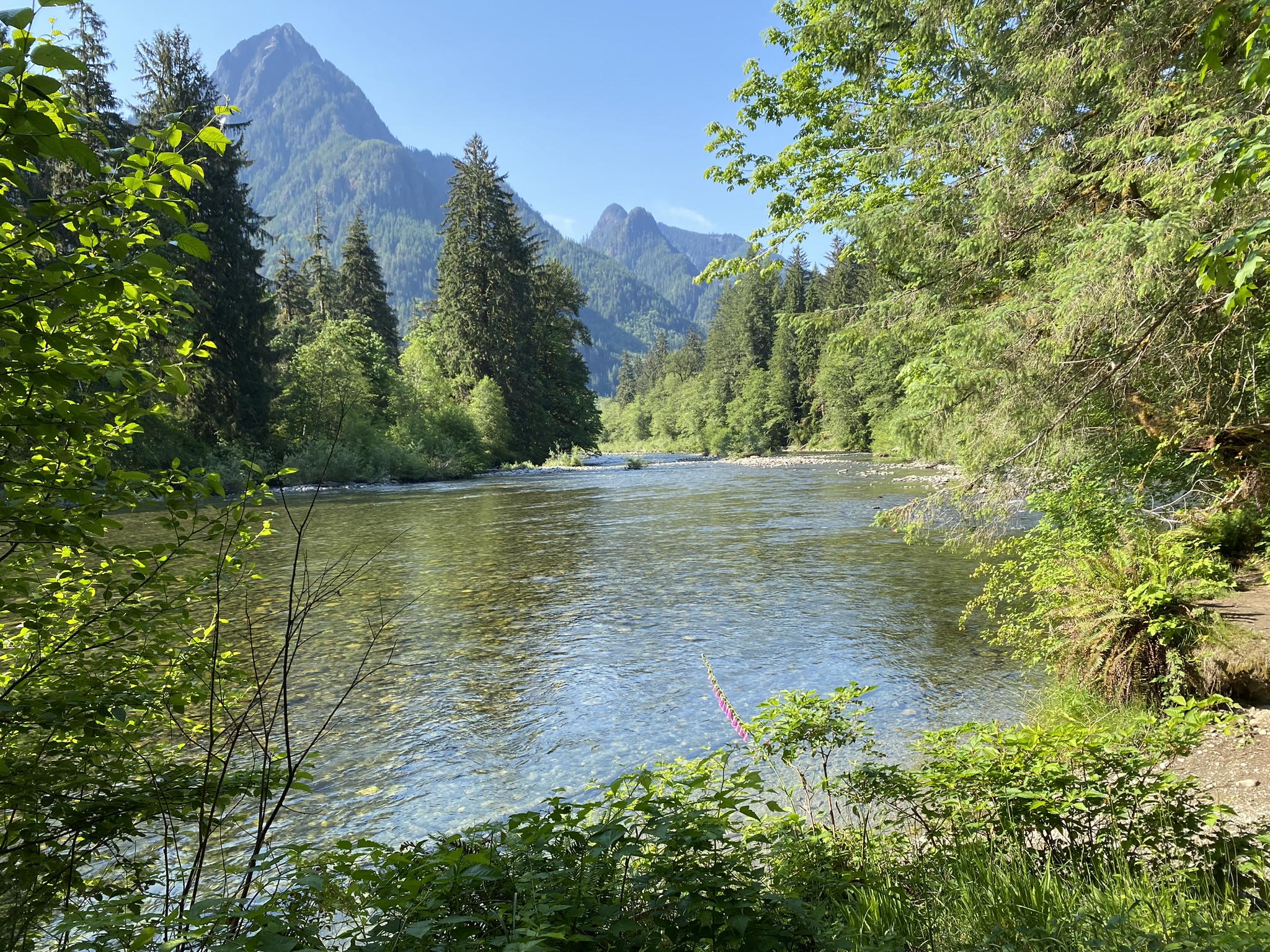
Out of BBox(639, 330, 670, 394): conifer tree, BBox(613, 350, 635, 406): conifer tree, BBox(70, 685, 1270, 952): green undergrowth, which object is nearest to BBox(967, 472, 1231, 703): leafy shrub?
BBox(70, 685, 1270, 952): green undergrowth

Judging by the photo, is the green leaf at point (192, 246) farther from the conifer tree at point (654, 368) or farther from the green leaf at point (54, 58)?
the conifer tree at point (654, 368)

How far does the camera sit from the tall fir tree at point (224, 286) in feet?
106

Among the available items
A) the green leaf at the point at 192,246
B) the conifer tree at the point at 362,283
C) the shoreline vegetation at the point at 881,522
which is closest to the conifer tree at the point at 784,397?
the conifer tree at the point at 362,283

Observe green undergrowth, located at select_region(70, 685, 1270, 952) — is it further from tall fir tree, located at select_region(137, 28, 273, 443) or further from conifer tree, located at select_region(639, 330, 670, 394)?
conifer tree, located at select_region(639, 330, 670, 394)

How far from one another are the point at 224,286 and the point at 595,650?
3221 centimetres

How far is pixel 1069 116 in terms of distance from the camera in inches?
288

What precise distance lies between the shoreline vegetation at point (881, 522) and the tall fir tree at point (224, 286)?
23.1m

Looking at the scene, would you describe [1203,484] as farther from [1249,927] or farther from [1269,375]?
[1249,927]

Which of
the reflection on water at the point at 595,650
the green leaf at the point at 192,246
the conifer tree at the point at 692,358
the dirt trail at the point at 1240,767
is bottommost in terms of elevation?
the reflection on water at the point at 595,650

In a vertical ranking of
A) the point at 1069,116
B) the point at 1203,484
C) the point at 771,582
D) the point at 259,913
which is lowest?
the point at 771,582

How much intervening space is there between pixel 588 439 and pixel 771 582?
44.2m

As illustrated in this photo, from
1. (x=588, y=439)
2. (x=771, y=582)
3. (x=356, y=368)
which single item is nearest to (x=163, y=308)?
(x=771, y=582)

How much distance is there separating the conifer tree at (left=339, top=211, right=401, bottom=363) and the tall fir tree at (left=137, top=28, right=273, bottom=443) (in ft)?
54.7

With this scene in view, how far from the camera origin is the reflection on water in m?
6.35
